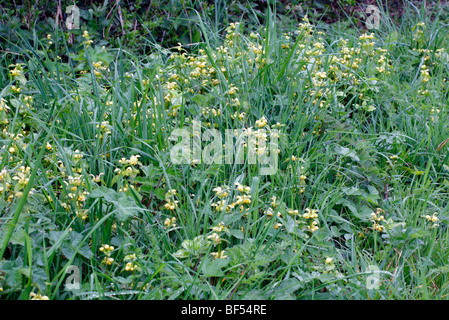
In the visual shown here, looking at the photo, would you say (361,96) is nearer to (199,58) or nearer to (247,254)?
(199,58)

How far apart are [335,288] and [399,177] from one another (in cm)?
102

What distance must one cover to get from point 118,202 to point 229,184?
0.65m

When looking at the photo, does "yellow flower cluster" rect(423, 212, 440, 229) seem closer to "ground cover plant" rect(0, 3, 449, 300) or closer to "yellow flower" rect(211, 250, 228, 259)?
"ground cover plant" rect(0, 3, 449, 300)

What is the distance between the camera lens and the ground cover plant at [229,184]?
5.98 feet

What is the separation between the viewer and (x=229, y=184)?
91.4 inches

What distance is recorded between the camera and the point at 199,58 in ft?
10.3

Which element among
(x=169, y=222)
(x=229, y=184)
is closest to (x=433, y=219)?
(x=229, y=184)

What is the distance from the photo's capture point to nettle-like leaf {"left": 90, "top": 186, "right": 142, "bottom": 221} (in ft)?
6.01

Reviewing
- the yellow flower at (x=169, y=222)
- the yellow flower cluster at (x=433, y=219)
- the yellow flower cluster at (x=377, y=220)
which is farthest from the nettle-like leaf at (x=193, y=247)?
the yellow flower cluster at (x=433, y=219)

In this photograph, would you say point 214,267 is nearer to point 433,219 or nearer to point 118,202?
point 118,202

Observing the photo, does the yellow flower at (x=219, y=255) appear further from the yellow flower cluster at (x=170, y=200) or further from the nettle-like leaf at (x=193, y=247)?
the yellow flower cluster at (x=170, y=200)

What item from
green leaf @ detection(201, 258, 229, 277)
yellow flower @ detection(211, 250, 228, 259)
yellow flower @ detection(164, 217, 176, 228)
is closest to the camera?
green leaf @ detection(201, 258, 229, 277)

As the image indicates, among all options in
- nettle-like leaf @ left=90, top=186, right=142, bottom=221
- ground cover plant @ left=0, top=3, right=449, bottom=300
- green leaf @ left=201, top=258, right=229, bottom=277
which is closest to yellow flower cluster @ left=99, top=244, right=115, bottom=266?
ground cover plant @ left=0, top=3, right=449, bottom=300
